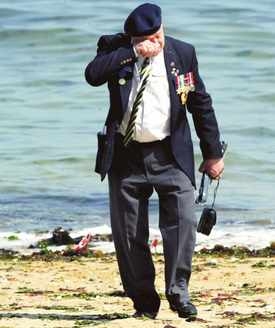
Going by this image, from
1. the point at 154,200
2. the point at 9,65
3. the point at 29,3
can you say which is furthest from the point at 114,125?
the point at 29,3

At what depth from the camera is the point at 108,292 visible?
9.65 metres

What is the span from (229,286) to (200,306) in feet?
3.56

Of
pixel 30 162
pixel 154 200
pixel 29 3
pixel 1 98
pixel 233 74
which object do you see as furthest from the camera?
pixel 29 3

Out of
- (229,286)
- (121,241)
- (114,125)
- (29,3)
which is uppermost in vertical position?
(114,125)

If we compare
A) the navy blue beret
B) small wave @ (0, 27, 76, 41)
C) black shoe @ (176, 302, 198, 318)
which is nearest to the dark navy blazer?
the navy blue beret

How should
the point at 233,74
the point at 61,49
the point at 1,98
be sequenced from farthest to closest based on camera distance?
the point at 61,49 → the point at 233,74 → the point at 1,98

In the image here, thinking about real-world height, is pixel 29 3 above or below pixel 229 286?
below

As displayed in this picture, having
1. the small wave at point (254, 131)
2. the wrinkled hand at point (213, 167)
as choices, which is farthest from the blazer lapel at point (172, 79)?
the small wave at point (254, 131)

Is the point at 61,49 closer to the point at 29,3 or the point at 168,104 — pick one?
the point at 29,3

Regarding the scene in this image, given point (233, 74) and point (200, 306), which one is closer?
point (200, 306)

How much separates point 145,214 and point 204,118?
2.11 ft

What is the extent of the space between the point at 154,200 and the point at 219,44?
11.7 meters

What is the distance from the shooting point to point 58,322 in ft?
26.9

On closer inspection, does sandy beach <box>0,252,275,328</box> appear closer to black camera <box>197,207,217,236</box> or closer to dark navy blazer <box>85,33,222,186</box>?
black camera <box>197,207,217,236</box>
